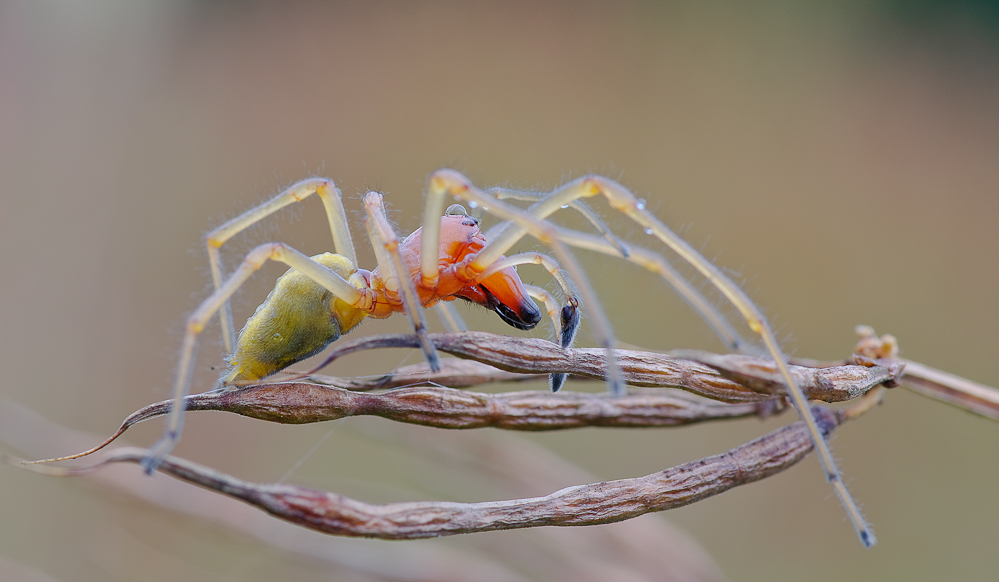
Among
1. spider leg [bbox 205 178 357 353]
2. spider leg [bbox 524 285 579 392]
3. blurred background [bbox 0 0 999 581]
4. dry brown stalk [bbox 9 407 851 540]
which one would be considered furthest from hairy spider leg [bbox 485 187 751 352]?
blurred background [bbox 0 0 999 581]

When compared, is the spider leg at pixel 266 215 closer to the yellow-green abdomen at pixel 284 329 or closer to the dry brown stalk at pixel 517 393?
the yellow-green abdomen at pixel 284 329

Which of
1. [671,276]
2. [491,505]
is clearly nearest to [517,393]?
[491,505]

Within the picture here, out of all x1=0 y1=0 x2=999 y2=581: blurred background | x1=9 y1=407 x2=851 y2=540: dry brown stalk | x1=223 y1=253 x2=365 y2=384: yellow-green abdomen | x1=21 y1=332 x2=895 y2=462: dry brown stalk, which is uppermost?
x1=0 y1=0 x2=999 y2=581: blurred background

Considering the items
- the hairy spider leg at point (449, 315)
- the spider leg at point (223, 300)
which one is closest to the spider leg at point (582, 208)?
the hairy spider leg at point (449, 315)

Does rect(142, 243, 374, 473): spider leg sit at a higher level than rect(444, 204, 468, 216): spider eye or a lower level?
lower

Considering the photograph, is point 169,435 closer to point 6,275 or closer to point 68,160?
point 6,275

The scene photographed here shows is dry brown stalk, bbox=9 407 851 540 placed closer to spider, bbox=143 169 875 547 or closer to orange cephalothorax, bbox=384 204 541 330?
spider, bbox=143 169 875 547
